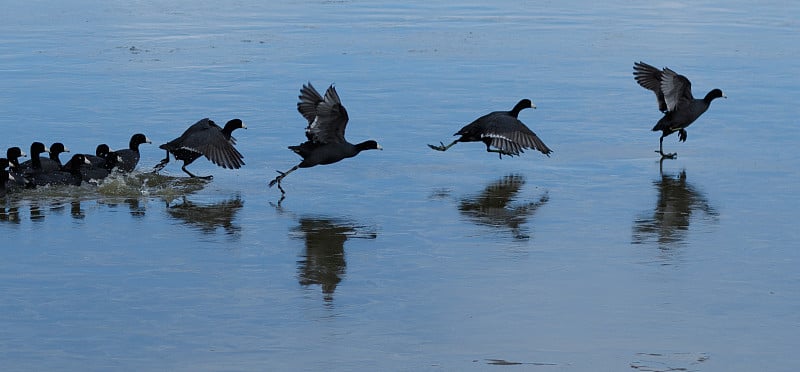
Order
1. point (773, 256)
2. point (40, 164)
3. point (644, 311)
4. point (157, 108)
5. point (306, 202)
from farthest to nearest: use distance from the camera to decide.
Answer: point (157, 108)
point (40, 164)
point (306, 202)
point (773, 256)
point (644, 311)

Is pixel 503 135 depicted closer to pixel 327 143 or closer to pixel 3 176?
pixel 327 143

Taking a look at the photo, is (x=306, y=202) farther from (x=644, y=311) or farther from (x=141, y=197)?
(x=644, y=311)

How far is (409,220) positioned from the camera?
11.5 meters

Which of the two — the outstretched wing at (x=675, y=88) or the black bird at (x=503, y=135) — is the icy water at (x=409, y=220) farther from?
the outstretched wing at (x=675, y=88)

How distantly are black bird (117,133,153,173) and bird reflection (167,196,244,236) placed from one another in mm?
1104

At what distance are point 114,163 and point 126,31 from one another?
11.6 m

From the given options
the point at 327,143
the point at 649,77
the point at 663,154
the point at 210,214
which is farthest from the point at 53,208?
the point at 649,77

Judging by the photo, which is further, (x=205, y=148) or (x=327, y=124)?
(x=205, y=148)

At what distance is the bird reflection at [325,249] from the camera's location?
954 cm

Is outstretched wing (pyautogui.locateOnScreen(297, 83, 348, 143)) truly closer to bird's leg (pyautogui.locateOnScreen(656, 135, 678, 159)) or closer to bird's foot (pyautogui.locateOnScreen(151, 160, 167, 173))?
bird's foot (pyautogui.locateOnScreen(151, 160, 167, 173))

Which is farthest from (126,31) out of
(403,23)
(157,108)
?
(157,108)

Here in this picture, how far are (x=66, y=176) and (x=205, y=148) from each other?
4.17ft

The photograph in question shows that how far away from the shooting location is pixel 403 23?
25781 millimetres

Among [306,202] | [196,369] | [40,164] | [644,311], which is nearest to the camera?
[196,369]
